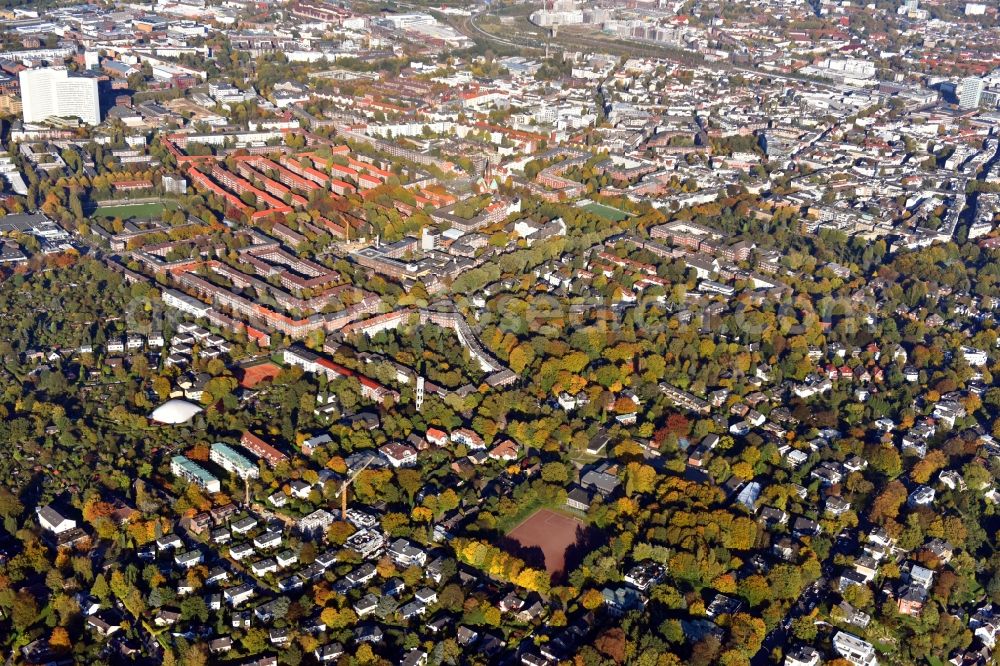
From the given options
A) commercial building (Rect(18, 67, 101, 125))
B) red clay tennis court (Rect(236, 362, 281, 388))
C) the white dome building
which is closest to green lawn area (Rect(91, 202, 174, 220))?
commercial building (Rect(18, 67, 101, 125))

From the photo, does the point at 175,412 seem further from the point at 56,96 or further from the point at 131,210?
the point at 56,96

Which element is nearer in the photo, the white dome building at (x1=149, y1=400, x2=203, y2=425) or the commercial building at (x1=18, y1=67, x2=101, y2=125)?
the white dome building at (x1=149, y1=400, x2=203, y2=425)

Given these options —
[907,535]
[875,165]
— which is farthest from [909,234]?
[907,535]

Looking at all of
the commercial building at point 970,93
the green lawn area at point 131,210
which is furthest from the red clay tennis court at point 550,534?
the commercial building at point 970,93

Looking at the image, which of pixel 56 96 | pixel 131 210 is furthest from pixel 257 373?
pixel 56 96

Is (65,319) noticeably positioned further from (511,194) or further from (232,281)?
(511,194)

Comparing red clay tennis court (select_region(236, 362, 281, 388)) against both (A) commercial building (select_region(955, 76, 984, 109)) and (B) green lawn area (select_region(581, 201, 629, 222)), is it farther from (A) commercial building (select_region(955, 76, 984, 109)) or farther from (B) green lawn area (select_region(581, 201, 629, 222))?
(A) commercial building (select_region(955, 76, 984, 109))
